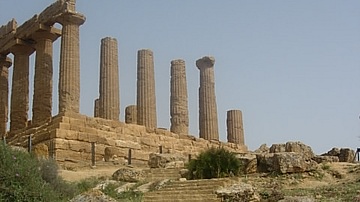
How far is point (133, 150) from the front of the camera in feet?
102

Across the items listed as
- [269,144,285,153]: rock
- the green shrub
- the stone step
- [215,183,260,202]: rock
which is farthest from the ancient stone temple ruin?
the green shrub

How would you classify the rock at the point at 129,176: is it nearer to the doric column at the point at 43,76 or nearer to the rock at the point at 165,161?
the rock at the point at 165,161

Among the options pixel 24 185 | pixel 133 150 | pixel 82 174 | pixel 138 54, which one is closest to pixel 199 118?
pixel 138 54

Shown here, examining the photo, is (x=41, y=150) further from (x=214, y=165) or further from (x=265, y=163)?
(x=265, y=163)

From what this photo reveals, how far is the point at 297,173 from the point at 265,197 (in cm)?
355

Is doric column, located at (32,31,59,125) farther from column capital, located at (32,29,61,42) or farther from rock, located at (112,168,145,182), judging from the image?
rock, located at (112,168,145,182)

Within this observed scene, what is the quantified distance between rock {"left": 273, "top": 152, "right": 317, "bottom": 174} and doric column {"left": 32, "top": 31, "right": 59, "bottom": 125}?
1642cm

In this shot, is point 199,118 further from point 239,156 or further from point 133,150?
point 239,156

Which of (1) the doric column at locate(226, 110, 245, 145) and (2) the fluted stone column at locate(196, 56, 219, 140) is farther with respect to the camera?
(1) the doric column at locate(226, 110, 245, 145)

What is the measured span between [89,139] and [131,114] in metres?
8.59

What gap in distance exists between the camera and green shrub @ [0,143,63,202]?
13.4 meters

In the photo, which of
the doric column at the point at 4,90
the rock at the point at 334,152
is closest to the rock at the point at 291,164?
the rock at the point at 334,152

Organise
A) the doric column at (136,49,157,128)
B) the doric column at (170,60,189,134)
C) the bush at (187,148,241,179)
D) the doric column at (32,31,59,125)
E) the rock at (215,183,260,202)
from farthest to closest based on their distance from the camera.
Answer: the doric column at (170,60,189,134), the doric column at (136,49,157,128), the doric column at (32,31,59,125), the bush at (187,148,241,179), the rock at (215,183,260,202)

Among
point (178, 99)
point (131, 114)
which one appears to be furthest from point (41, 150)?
point (178, 99)
